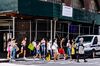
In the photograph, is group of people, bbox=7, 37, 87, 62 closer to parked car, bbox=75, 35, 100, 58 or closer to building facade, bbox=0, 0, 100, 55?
parked car, bbox=75, 35, 100, 58

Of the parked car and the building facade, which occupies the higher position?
the building facade

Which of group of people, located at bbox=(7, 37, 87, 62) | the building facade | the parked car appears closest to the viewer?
group of people, located at bbox=(7, 37, 87, 62)

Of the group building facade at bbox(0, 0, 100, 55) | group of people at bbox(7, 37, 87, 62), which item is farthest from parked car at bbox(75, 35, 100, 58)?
building facade at bbox(0, 0, 100, 55)

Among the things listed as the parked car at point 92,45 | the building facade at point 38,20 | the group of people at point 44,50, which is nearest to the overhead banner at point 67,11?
the building facade at point 38,20

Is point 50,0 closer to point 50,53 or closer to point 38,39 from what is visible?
point 38,39

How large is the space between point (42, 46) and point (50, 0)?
6966 mm

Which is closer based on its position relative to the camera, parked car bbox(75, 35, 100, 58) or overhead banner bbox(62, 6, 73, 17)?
parked car bbox(75, 35, 100, 58)

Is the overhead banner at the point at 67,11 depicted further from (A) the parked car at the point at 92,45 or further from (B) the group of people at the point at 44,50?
(B) the group of people at the point at 44,50

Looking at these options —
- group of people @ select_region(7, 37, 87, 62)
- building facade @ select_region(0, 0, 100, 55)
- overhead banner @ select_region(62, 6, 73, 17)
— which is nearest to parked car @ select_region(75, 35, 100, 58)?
group of people @ select_region(7, 37, 87, 62)

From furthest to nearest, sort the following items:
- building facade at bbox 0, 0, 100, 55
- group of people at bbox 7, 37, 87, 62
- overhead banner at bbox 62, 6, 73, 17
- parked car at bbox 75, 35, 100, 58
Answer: overhead banner at bbox 62, 6, 73, 17, parked car at bbox 75, 35, 100, 58, building facade at bbox 0, 0, 100, 55, group of people at bbox 7, 37, 87, 62

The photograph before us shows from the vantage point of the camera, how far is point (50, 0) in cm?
3659

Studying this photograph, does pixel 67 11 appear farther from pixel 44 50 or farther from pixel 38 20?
pixel 44 50

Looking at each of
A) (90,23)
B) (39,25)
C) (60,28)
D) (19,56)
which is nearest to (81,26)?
(90,23)

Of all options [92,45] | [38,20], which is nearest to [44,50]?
[92,45]
